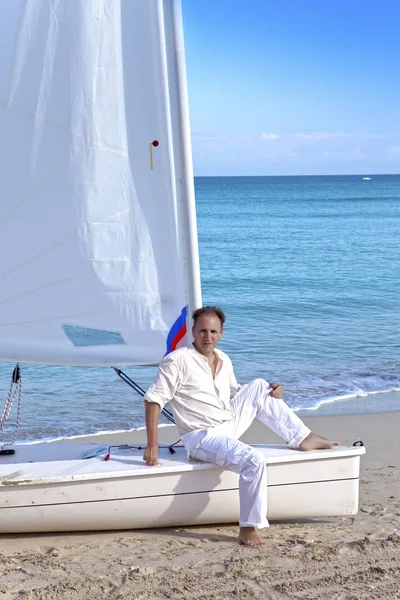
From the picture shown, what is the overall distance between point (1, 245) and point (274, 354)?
6173 mm

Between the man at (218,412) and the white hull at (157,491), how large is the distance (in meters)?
0.11

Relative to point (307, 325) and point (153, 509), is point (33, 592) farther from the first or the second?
point (307, 325)

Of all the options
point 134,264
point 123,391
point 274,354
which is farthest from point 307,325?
point 134,264

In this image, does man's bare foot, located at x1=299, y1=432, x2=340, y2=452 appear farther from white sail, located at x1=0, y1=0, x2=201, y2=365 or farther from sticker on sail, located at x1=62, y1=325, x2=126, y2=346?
sticker on sail, located at x1=62, y1=325, x2=126, y2=346

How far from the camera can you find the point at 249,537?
464 centimetres

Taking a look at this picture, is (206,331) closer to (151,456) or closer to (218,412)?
(218,412)

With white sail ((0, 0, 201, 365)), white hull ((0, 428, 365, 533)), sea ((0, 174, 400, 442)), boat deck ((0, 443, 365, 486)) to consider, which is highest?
white sail ((0, 0, 201, 365))

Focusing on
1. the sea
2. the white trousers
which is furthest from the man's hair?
the sea

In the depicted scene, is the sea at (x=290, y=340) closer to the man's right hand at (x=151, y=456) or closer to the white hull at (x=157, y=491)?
the white hull at (x=157, y=491)

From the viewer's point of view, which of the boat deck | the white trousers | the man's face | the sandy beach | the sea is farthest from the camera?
the sea

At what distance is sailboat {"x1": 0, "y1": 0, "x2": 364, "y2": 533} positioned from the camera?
15.8 ft

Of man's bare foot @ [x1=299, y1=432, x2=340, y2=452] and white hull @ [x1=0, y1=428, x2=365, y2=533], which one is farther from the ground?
man's bare foot @ [x1=299, y1=432, x2=340, y2=452]

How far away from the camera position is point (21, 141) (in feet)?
16.6

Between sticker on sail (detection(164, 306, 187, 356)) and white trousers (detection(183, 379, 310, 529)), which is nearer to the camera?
white trousers (detection(183, 379, 310, 529))
